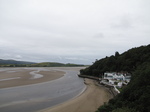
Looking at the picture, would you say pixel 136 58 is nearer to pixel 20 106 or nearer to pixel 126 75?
pixel 126 75

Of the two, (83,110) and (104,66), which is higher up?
(104,66)

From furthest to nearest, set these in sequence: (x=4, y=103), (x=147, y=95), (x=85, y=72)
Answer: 1. (x=85, y=72)
2. (x=4, y=103)
3. (x=147, y=95)

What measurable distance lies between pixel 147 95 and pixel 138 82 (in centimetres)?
275

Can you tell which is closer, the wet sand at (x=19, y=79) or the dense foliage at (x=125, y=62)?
the wet sand at (x=19, y=79)

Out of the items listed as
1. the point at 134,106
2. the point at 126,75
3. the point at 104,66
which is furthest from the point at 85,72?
the point at 134,106

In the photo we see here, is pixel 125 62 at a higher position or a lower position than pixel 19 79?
higher

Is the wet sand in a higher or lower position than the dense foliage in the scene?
lower

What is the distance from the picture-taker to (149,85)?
10039 millimetres

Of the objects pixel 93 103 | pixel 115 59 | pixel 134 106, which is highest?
pixel 115 59

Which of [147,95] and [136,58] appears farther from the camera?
[136,58]

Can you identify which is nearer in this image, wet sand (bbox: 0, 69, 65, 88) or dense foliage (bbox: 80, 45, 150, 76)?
wet sand (bbox: 0, 69, 65, 88)

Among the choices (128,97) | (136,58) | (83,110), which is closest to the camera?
(128,97)

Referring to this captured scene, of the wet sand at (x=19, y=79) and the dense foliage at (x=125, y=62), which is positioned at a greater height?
the dense foliage at (x=125, y=62)

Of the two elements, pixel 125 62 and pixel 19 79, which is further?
pixel 125 62
